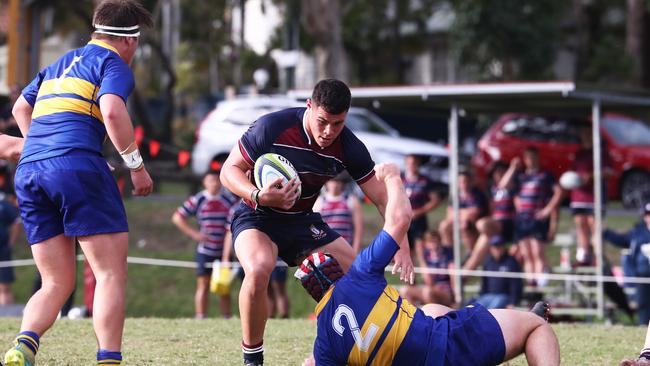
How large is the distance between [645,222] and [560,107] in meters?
2.94

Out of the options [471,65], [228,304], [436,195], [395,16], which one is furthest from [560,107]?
[395,16]

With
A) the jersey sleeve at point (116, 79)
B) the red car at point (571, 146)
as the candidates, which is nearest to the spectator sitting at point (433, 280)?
the red car at point (571, 146)

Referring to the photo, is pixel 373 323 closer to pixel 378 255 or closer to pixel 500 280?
pixel 378 255

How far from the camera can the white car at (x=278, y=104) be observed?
21.9 metres

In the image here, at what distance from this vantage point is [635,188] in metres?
22.7

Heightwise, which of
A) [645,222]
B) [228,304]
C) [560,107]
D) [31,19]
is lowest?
[228,304]

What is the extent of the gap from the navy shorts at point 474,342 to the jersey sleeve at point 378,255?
0.51 m

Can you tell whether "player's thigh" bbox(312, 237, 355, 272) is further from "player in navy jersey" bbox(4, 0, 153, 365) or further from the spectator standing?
the spectator standing

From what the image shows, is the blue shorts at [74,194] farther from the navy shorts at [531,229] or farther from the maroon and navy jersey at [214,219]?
the navy shorts at [531,229]

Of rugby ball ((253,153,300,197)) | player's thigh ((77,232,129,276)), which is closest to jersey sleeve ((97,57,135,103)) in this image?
player's thigh ((77,232,129,276))

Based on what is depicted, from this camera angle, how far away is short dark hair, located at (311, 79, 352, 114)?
21.7 feet

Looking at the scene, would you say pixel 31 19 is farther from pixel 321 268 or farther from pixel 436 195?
pixel 321 268

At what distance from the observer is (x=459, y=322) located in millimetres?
5898

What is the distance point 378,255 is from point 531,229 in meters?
10.1
